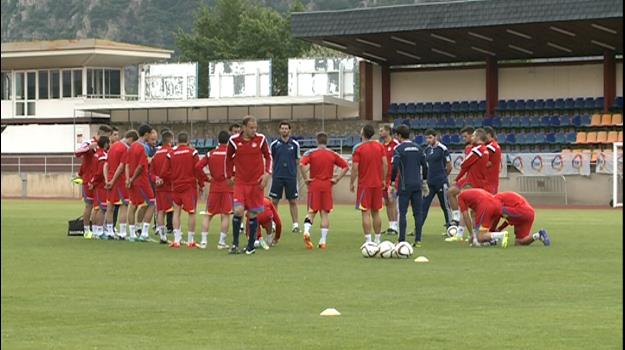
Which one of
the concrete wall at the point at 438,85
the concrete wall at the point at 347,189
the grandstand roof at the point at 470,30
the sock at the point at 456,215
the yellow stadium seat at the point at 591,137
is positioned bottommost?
the concrete wall at the point at 347,189

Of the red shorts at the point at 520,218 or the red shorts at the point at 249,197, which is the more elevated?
the red shorts at the point at 249,197

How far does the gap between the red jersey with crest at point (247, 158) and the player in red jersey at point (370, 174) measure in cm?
198

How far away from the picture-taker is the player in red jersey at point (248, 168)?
66.8 feet

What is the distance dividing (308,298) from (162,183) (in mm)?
9930

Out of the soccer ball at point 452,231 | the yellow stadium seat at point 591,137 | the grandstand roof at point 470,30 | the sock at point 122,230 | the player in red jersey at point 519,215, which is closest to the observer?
the player in red jersey at point 519,215

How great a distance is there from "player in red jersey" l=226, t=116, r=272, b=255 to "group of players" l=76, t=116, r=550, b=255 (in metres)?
0.02

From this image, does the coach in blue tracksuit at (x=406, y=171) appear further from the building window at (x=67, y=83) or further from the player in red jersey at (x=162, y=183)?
the building window at (x=67, y=83)

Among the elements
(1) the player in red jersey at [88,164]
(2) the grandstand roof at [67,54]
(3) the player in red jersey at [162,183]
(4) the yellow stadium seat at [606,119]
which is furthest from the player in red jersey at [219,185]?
(2) the grandstand roof at [67,54]

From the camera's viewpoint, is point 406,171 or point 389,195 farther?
point 389,195

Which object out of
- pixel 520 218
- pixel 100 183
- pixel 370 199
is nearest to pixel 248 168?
pixel 370 199

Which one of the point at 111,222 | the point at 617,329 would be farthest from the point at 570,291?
the point at 111,222

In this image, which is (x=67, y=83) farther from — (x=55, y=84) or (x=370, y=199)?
(x=370, y=199)

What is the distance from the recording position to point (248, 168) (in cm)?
2036

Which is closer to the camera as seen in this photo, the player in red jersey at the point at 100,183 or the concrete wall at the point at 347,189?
the player in red jersey at the point at 100,183
